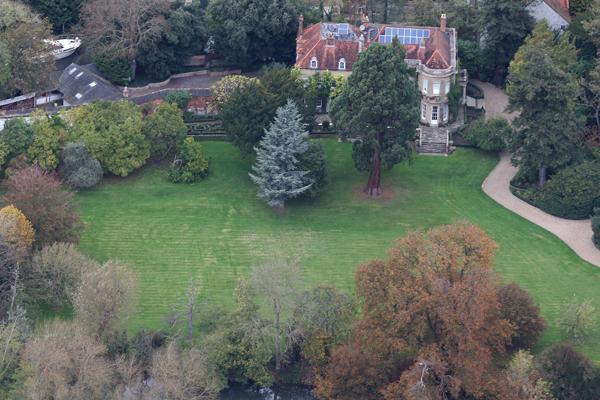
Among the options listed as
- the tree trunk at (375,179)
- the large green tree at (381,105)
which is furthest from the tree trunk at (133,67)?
the tree trunk at (375,179)

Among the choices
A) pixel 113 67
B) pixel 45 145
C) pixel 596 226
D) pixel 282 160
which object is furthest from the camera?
pixel 113 67

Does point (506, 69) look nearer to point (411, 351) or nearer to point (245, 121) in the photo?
point (245, 121)

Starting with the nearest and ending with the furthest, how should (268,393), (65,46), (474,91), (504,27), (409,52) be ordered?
(268,393) < (409,52) < (504,27) < (474,91) < (65,46)

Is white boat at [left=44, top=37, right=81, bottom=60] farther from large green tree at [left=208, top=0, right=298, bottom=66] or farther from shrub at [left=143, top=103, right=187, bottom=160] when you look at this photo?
shrub at [left=143, top=103, right=187, bottom=160]

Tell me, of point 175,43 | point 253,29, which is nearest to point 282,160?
point 253,29

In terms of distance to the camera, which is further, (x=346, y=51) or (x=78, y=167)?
(x=346, y=51)

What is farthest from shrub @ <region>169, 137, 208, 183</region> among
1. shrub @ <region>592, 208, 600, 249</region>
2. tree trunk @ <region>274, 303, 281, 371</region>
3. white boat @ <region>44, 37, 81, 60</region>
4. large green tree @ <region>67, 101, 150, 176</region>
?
shrub @ <region>592, 208, 600, 249</region>

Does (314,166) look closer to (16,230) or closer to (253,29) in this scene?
(253,29)

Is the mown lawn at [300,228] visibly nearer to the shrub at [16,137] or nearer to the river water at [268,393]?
the shrub at [16,137]
